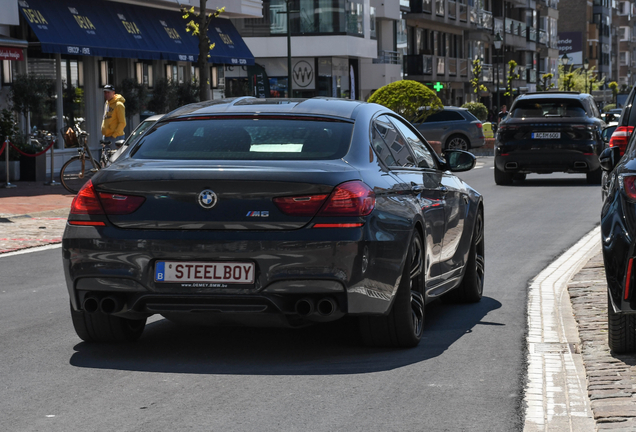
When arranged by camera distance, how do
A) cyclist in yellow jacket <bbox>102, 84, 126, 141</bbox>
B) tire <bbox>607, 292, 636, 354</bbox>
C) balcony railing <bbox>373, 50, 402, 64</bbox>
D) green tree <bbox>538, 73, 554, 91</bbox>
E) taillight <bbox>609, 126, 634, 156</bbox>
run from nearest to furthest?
tire <bbox>607, 292, 636, 354</bbox> < taillight <bbox>609, 126, 634, 156</bbox> < cyclist in yellow jacket <bbox>102, 84, 126, 141</bbox> < balcony railing <bbox>373, 50, 402, 64</bbox> < green tree <bbox>538, 73, 554, 91</bbox>

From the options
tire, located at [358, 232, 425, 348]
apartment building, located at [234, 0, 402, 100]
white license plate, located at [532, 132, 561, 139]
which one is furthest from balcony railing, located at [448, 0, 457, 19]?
tire, located at [358, 232, 425, 348]

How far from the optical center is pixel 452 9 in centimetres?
7688

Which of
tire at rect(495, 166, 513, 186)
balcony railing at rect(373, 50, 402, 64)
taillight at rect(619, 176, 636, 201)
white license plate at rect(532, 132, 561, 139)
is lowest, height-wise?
tire at rect(495, 166, 513, 186)

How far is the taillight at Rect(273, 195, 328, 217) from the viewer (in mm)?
5957

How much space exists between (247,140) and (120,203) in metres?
0.82

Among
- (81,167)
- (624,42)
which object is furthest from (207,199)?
(624,42)

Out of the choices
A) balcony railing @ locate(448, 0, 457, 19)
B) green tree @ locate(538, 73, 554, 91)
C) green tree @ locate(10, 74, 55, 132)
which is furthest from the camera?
green tree @ locate(538, 73, 554, 91)

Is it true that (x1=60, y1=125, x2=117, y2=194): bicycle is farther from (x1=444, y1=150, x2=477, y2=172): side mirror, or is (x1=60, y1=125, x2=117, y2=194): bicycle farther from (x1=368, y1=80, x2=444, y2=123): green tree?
(x1=368, y1=80, x2=444, y2=123): green tree

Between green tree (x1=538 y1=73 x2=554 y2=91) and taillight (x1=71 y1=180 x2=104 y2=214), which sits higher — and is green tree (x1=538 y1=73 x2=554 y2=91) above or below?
above

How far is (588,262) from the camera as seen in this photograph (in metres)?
10.6

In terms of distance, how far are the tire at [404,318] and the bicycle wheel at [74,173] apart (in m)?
13.2

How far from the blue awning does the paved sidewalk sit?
524cm

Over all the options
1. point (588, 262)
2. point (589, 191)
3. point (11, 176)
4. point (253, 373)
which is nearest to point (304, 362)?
point (253, 373)

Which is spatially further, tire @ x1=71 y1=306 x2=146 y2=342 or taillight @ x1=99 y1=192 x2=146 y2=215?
tire @ x1=71 y1=306 x2=146 y2=342
